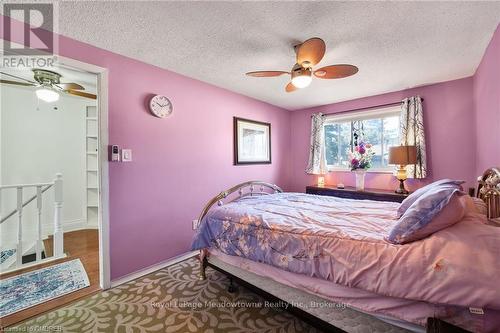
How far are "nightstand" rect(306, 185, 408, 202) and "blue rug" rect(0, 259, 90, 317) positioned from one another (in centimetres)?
343

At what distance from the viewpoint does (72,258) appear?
111 inches

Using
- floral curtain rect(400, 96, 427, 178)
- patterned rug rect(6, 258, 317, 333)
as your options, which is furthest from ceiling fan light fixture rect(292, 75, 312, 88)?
floral curtain rect(400, 96, 427, 178)

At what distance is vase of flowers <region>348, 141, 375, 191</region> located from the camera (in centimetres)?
345

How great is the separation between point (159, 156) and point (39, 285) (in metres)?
1.77

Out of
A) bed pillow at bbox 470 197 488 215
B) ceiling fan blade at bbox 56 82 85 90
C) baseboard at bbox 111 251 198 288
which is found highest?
ceiling fan blade at bbox 56 82 85 90

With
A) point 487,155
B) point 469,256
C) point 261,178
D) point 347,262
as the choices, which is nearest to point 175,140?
point 261,178

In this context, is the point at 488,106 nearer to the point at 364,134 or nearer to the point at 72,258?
the point at 364,134

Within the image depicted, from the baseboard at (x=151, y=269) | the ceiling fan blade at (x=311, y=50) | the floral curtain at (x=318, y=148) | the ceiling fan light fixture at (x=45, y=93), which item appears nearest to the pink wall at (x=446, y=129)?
the floral curtain at (x=318, y=148)

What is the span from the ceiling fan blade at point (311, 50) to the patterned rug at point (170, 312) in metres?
2.13

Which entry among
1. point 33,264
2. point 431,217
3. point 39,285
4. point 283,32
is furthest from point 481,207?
point 33,264

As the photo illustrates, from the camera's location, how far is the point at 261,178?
3984 millimetres

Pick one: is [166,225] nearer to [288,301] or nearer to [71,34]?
[288,301]

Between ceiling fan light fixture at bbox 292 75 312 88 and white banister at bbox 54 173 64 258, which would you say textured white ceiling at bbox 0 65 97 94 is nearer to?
white banister at bbox 54 173 64 258

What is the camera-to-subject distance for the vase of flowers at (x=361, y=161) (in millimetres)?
3449
